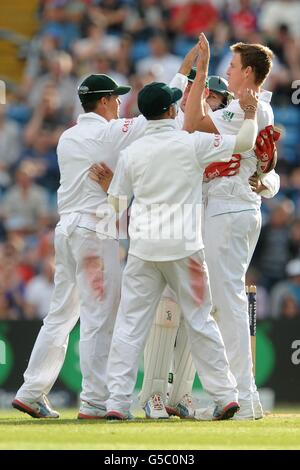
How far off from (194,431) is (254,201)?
6.46 ft

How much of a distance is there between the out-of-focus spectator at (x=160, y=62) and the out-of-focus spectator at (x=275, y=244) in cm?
256

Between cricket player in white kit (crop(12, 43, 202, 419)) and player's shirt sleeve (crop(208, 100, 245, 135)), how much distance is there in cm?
49

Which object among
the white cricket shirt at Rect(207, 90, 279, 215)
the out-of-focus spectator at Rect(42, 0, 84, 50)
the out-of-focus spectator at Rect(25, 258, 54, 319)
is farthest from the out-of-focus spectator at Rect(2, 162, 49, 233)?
the white cricket shirt at Rect(207, 90, 279, 215)

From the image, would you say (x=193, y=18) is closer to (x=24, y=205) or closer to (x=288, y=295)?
(x=24, y=205)

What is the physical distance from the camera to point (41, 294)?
1487cm

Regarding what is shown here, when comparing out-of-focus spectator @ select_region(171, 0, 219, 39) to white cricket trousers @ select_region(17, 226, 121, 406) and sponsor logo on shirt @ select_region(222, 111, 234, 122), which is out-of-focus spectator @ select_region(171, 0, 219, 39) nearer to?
sponsor logo on shirt @ select_region(222, 111, 234, 122)

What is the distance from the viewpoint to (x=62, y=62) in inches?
686

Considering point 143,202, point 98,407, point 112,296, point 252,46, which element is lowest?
point 98,407

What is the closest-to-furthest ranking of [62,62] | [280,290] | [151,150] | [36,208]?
1. [151,150]
2. [280,290]
3. [36,208]
4. [62,62]

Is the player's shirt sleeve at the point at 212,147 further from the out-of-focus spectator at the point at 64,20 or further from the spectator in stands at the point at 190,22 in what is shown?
the out-of-focus spectator at the point at 64,20

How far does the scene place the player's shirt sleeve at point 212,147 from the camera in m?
8.50

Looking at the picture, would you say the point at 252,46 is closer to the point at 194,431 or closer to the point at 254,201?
the point at 254,201

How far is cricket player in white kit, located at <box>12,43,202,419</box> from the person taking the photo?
29.8ft

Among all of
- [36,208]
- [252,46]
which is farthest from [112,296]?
[36,208]
